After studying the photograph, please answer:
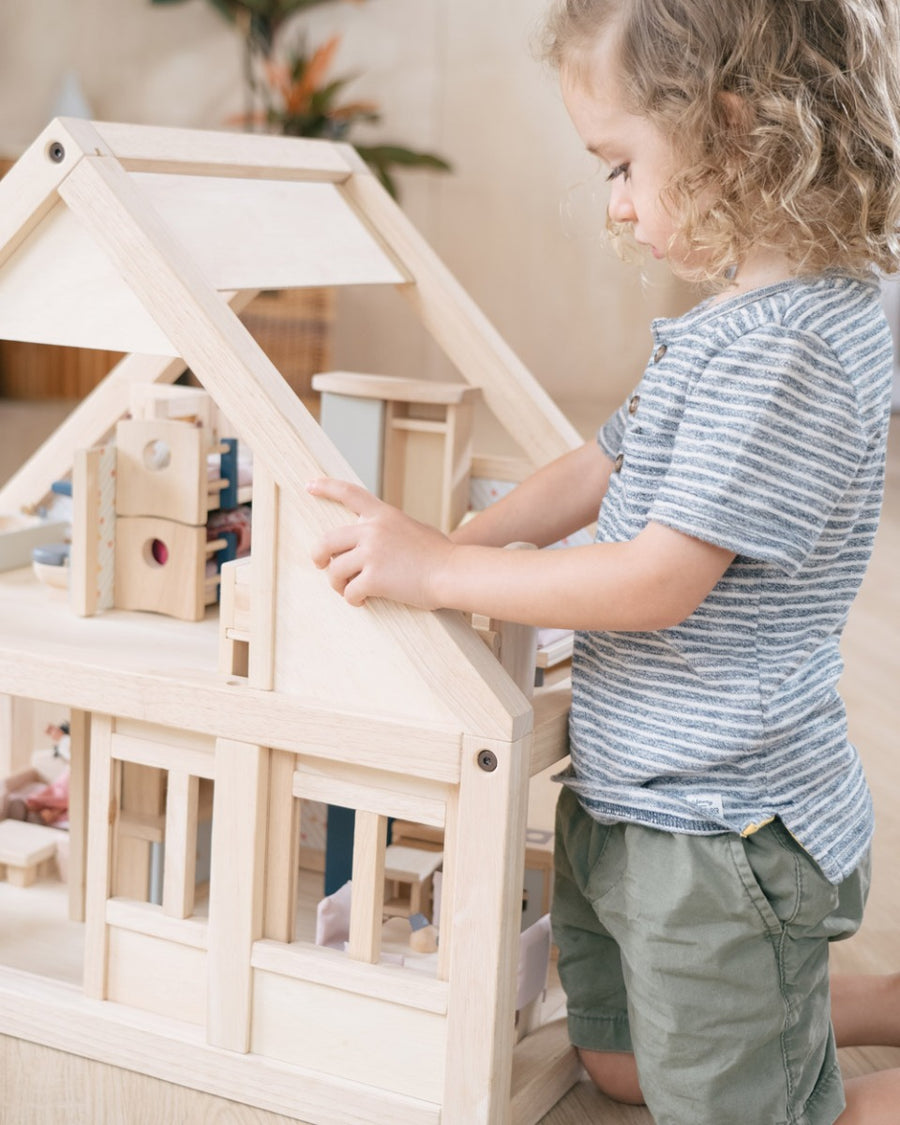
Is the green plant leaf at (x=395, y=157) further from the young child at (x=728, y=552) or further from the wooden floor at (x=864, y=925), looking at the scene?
the young child at (x=728, y=552)

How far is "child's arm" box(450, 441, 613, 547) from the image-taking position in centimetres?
107

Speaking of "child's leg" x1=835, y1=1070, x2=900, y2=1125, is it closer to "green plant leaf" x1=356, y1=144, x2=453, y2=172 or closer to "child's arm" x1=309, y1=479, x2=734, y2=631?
"child's arm" x1=309, y1=479, x2=734, y2=631

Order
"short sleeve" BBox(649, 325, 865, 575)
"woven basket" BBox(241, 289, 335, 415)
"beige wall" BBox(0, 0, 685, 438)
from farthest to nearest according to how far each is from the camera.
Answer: "beige wall" BBox(0, 0, 685, 438) → "woven basket" BBox(241, 289, 335, 415) → "short sleeve" BBox(649, 325, 865, 575)

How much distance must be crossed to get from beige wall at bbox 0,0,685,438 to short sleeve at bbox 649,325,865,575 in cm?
387

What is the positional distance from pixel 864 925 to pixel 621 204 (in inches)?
31.2

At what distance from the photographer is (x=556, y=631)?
113 centimetres

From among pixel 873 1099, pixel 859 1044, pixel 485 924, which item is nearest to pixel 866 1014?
pixel 859 1044

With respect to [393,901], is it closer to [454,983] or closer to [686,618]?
[454,983]

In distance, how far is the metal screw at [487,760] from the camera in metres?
0.85

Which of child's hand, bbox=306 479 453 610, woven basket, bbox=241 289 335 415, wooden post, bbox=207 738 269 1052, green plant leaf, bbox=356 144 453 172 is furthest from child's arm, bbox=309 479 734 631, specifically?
green plant leaf, bbox=356 144 453 172

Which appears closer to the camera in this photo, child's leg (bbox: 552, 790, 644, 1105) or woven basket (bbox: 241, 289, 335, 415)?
child's leg (bbox: 552, 790, 644, 1105)

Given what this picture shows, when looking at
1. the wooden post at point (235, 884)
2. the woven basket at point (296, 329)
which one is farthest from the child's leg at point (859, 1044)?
the woven basket at point (296, 329)

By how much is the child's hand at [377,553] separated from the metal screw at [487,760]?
0.09 meters

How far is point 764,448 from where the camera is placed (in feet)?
2.60
